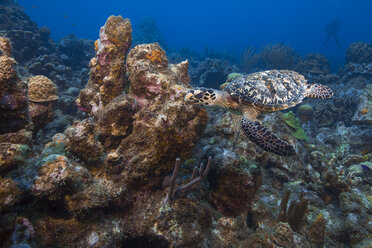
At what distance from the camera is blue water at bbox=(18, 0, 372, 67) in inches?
4213

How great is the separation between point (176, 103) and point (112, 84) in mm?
1959

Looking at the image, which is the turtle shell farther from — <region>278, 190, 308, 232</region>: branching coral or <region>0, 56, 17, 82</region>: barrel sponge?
<region>0, 56, 17, 82</region>: barrel sponge

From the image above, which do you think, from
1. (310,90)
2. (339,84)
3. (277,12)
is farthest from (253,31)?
(310,90)

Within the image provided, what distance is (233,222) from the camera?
3.22 metres

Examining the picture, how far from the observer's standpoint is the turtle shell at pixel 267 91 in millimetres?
4746

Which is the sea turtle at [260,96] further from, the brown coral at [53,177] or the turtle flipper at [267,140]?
the brown coral at [53,177]

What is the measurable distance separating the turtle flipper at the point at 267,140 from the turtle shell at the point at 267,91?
1.05m

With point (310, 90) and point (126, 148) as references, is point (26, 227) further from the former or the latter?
point (310, 90)

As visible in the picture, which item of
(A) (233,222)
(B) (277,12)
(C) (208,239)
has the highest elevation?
(B) (277,12)

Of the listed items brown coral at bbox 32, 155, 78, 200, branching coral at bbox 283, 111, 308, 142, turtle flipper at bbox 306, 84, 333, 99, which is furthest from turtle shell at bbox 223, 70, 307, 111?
brown coral at bbox 32, 155, 78, 200

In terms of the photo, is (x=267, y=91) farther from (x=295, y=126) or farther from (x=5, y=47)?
(x=5, y=47)

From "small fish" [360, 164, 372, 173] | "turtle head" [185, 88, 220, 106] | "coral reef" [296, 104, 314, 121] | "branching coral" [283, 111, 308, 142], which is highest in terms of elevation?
"coral reef" [296, 104, 314, 121]

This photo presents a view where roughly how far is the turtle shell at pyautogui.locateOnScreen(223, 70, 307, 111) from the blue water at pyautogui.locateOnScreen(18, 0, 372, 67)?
10706 cm

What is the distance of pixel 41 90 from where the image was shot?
4.13 m
